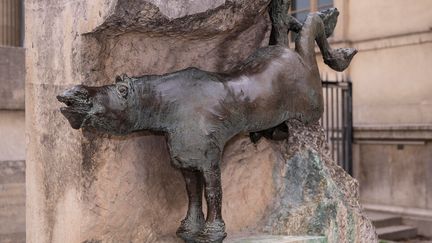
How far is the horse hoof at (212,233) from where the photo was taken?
7.07ft

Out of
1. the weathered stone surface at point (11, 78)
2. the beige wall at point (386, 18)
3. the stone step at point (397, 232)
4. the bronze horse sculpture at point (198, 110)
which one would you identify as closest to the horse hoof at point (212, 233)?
the bronze horse sculpture at point (198, 110)

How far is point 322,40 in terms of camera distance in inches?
108

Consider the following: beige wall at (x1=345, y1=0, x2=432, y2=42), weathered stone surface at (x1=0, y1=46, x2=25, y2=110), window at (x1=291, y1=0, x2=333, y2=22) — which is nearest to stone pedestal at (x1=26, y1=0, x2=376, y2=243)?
weathered stone surface at (x1=0, y1=46, x2=25, y2=110)

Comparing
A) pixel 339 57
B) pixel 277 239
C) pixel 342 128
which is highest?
pixel 339 57

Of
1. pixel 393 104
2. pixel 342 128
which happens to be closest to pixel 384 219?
pixel 342 128

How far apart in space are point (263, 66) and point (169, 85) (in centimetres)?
42

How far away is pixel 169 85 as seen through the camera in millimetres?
2137

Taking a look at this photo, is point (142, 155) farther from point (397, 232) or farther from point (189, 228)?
point (397, 232)

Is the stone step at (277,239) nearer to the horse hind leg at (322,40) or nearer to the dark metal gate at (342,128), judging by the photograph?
the horse hind leg at (322,40)

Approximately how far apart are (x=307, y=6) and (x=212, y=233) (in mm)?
8717

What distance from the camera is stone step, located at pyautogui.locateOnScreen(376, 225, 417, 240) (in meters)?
7.69

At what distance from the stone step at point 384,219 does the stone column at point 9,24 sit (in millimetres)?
9008

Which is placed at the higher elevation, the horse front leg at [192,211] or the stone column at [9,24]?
the stone column at [9,24]

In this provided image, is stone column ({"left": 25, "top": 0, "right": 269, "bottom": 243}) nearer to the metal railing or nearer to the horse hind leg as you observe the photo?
the horse hind leg
